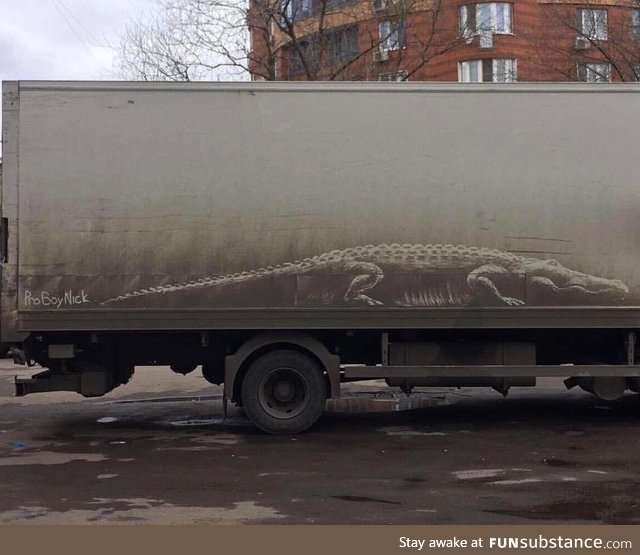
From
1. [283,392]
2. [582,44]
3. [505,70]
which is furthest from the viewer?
[505,70]

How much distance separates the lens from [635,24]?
2328 centimetres

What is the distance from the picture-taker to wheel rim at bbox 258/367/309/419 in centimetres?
870

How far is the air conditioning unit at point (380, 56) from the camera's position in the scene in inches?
914

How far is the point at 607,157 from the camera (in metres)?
8.45

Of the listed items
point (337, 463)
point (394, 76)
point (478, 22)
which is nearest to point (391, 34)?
Answer: point (394, 76)

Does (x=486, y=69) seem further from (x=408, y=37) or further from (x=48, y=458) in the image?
(x=48, y=458)

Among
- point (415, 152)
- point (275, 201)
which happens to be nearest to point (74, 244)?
point (275, 201)

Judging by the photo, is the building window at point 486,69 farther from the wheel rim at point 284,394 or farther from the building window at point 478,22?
the wheel rim at point 284,394

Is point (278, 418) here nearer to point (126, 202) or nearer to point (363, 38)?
point (126, 202)

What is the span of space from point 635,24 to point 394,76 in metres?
7.29

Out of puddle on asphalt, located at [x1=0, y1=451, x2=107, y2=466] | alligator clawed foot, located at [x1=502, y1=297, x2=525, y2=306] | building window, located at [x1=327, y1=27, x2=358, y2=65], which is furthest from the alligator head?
building window, located at [x1=327, y1=27, x2=358, y2=65]

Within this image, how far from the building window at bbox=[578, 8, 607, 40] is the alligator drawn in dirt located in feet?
57.2

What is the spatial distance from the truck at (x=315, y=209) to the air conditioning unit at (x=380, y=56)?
607 inches

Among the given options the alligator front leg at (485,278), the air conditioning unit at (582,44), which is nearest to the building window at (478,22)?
the air conditioning unit at (582,44)
